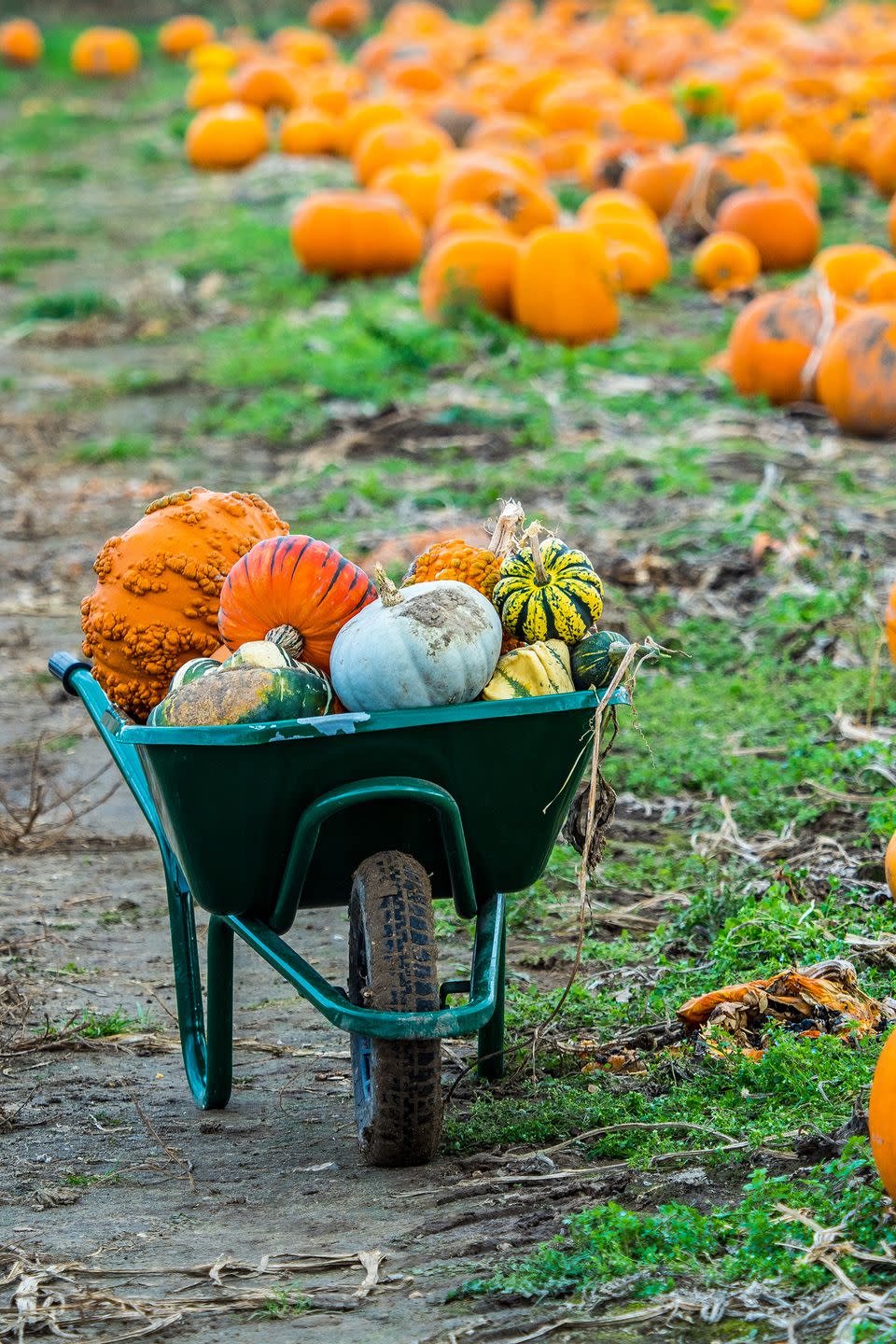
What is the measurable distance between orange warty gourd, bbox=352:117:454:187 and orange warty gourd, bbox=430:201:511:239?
104 inches

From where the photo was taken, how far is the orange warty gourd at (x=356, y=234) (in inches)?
468

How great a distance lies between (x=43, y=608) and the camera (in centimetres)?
702

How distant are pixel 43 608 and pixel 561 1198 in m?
4.73

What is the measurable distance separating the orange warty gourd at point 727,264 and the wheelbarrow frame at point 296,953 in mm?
8475

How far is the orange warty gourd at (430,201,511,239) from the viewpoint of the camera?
11234 millimetres

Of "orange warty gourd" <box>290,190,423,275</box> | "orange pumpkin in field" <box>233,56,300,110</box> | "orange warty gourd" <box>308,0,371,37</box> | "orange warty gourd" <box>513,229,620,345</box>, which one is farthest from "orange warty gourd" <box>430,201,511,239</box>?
"orange warty gourd" <box>308,0,371,37</box>

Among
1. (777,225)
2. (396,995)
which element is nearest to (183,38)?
(777,225)

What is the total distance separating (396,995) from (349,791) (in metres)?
0.36

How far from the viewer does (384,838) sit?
3.10 meters

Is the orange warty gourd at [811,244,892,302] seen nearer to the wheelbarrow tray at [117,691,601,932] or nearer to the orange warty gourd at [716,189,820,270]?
the orange warty gourd at [716,189,820,270]

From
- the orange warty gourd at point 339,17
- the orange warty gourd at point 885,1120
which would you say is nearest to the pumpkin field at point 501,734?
the orange warty gourd at point 885,1120

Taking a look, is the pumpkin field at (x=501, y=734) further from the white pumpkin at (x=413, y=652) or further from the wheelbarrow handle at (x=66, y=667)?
the wheelbarrow handle at (x=66, y=667)

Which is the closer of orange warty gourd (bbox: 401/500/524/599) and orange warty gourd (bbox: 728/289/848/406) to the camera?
orange warty gourd (bbox: 401/500/524/599)

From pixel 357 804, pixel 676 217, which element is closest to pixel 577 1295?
pixel 357 804
